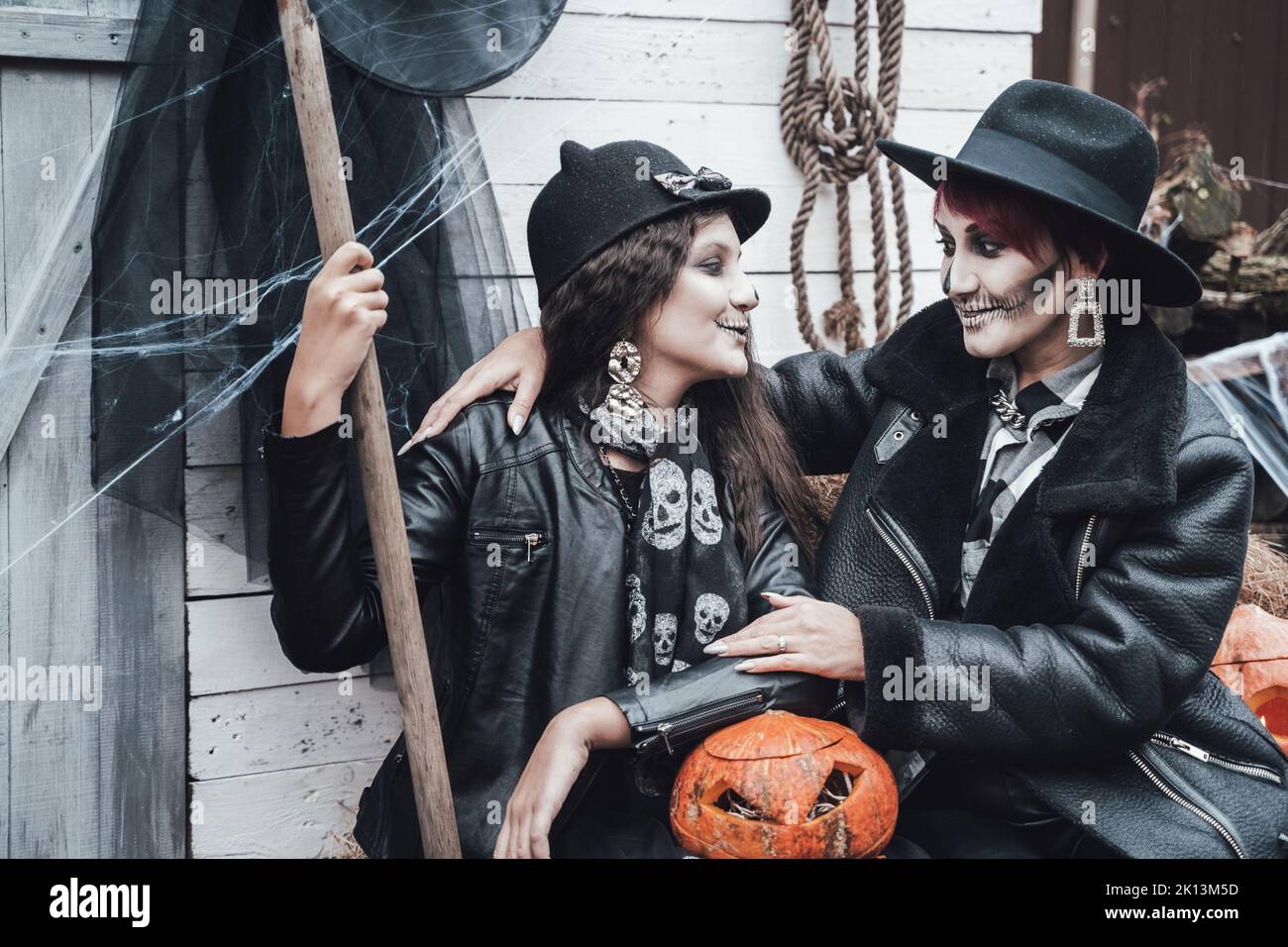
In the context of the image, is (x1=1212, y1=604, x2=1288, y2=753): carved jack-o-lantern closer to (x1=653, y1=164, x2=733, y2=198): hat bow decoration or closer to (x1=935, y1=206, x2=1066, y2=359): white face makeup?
(x1=935, y1=206, x2=1066, y2=359): white face makeup

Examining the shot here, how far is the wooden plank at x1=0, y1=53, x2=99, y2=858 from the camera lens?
9.09ft

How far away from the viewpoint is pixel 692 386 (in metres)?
2.90

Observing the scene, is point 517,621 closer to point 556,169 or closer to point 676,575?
point 676,575

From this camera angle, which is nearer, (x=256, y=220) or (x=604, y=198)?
(x=604, y=198)

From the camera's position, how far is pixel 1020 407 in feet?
8.75

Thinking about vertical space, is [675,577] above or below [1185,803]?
above

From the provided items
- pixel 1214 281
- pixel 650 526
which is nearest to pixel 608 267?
pixel 650 526

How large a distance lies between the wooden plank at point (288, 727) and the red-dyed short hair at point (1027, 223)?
1.97 m

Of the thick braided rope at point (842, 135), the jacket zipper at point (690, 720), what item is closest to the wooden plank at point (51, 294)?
the jacket zipper at point (690, 720)

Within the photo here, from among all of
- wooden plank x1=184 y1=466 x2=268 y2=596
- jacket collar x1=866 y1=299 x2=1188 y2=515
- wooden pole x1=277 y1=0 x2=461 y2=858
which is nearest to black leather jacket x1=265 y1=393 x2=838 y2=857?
wooden pole x1=277 y1=0 x2=461 y2=858

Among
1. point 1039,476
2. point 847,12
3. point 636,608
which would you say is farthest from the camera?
point 847,12

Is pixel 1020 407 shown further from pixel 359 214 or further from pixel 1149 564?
pixel 359 214

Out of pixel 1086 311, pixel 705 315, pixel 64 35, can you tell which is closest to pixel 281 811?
pixel 705 315

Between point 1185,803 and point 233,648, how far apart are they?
2.29 m
